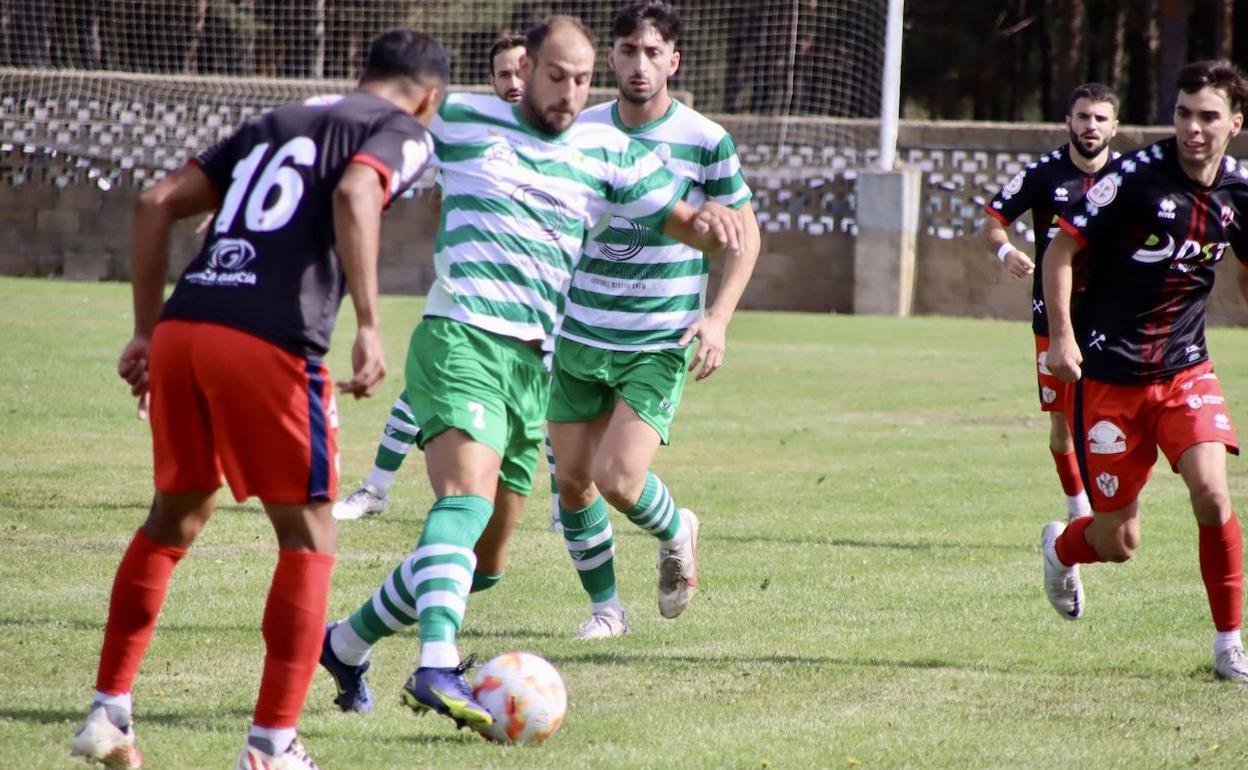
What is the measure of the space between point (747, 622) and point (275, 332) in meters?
2.97

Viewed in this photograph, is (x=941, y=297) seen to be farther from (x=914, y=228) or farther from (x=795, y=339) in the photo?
(x=795, y=339)

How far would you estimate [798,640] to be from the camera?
6.19 metres

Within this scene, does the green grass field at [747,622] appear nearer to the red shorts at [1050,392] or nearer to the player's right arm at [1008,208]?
the red shorts at [1050,392]

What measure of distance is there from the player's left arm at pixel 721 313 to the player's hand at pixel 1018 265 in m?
2.31

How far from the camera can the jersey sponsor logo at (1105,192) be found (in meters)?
5.84

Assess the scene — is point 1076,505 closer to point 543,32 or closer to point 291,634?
point 543,32

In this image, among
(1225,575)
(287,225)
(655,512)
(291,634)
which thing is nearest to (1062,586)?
(1225,575)

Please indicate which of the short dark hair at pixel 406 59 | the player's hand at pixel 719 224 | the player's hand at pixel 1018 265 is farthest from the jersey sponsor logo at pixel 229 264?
the player's hand at pixel 1018 265

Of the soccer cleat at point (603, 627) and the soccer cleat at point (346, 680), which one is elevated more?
the soccer cleat at point (346, 680)

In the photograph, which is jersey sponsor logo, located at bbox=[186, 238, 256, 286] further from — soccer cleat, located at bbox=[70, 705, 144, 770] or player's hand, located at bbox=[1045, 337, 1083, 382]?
player's hand, located at bbox=[1045, 337, 1083, 382]

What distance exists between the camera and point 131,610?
171 inches

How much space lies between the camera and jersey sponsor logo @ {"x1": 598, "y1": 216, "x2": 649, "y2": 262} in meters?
6.21

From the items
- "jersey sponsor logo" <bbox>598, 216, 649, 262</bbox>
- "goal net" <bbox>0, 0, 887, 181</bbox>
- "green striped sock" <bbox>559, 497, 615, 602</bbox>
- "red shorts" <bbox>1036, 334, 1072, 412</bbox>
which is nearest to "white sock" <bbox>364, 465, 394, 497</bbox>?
"green striped sock" <bbox>559, 497, 615, 602</bbox>

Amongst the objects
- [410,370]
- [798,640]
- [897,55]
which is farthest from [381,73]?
[897,55]
